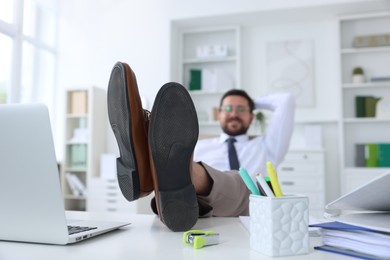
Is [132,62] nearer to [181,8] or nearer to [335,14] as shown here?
[181,8]

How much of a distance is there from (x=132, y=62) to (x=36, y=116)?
156 inches

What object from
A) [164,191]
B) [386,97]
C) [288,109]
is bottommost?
[164,191]

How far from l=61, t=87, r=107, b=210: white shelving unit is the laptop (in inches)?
141

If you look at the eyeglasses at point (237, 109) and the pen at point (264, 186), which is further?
the eyeglasses at point (237, 109)

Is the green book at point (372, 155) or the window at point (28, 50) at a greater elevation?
the window at point (28, 50)

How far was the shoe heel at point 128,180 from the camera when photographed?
863 millimetres

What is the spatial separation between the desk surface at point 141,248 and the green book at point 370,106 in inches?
139

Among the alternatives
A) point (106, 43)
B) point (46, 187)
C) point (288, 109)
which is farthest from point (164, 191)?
point (106, 43)

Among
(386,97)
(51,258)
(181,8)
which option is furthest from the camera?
(181,8)

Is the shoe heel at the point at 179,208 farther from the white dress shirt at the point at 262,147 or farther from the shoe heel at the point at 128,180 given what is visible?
the white dress shirt at the point at 262,147

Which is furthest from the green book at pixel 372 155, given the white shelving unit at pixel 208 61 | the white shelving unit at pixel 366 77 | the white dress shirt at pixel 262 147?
the white dress shirt at pixel 262 147

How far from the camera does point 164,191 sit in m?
0.81

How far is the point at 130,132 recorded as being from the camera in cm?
84

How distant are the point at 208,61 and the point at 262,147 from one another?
242 cm
